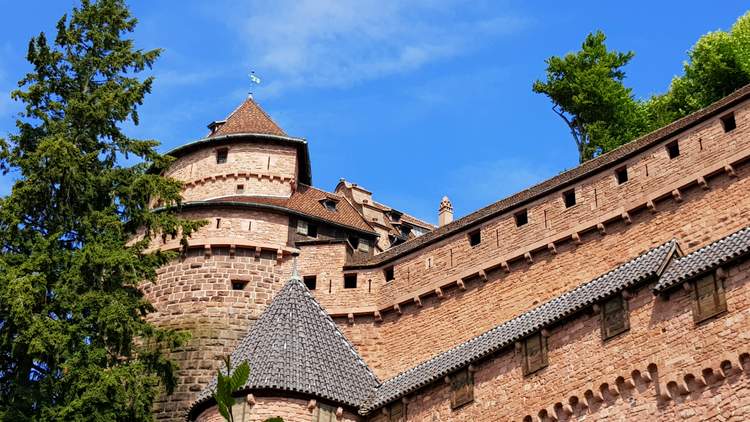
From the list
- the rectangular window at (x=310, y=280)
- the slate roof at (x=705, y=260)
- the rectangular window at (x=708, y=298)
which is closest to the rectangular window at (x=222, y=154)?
the rectangular window at (x=310, y=280)

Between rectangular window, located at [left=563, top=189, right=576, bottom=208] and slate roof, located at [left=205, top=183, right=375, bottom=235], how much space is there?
24.4ft

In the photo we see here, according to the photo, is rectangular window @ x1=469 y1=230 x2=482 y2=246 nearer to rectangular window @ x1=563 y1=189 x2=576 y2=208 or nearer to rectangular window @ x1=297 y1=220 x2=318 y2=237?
rectangular window @ x1=563 y1=189 x2=576 y2=208

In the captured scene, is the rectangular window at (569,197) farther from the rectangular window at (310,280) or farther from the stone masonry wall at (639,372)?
the rectangular window at (310,280)

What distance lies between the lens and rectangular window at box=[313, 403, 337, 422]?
25.0 m

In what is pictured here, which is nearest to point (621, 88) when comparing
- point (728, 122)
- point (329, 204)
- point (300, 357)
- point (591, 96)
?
point (591, 96)

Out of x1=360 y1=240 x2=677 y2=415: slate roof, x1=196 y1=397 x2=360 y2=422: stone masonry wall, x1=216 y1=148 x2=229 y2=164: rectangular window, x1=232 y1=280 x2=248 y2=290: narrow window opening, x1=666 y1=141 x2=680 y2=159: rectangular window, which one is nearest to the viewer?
x1=360 y1=240 x2=677 y2=415: slate roof

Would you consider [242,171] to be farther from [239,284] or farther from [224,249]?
[239,284]

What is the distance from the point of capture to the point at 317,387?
25344 millimetres

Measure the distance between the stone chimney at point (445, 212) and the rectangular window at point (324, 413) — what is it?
19493 millimetres

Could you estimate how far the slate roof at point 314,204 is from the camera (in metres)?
34.8

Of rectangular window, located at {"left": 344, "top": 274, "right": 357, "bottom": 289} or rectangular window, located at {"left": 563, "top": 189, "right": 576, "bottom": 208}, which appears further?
rectangular window, located at {"left": 344, "top": 274, "right": 357, "bottom": 289}

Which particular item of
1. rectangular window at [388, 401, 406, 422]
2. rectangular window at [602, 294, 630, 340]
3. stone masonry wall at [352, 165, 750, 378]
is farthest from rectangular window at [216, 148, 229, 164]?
rectangular window at [602, 294, 630, 340]

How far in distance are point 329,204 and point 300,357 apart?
10409 millimetres

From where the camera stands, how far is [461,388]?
24047 millimetres
